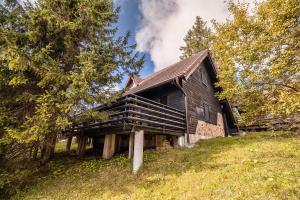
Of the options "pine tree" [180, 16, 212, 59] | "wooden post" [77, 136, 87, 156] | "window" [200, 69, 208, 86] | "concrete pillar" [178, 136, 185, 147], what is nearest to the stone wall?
"concrete pillar" [178, 136, 185, 147]

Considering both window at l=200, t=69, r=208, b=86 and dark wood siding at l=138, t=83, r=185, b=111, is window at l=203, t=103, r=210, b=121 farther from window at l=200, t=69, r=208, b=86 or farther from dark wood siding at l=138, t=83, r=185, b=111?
dark wood siding at l=138, t=83, r=185, b=111

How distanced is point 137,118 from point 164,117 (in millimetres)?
2652

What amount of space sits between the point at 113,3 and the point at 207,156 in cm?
842

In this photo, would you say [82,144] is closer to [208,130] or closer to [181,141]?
[181,141]

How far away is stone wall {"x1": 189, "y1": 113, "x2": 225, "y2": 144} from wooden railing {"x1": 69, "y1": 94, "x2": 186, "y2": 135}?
1.76 meters

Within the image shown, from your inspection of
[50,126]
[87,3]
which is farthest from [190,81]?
[50,126]

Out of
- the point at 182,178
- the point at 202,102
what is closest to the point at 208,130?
the point at 202,102

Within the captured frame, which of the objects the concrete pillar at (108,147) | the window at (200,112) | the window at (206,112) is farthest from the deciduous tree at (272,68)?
the concrete pillar at (108,147)

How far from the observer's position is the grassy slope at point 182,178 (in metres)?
4.47

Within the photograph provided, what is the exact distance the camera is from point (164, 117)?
31.8 ft

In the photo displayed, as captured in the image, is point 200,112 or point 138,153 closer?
point 138,153

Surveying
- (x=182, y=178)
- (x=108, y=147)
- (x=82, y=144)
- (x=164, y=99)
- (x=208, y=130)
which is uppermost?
(x=164, y=99)

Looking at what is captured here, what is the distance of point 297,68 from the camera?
5312 mm

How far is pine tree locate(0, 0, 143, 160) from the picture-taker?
5660 millimetres
